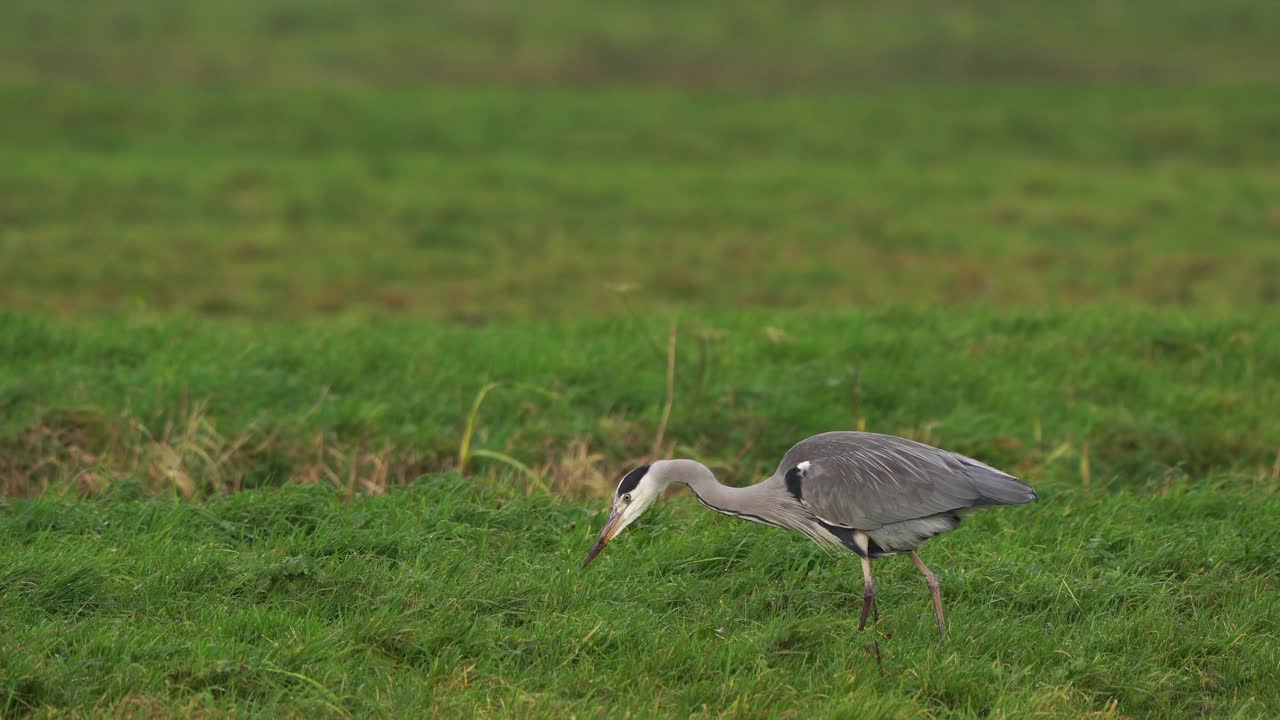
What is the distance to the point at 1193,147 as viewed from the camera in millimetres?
24344

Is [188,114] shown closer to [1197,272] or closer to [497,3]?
[497,3]

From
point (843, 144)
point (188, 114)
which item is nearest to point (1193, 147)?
point (843, 144)

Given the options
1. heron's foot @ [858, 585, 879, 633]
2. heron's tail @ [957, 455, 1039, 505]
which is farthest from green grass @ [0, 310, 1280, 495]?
heron's tail @ [957, 455, 1039, 505]

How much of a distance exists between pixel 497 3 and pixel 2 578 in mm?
31822

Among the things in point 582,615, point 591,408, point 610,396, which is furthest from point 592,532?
point 610,396

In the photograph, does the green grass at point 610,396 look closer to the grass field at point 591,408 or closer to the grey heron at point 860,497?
the grass field at point 591,408

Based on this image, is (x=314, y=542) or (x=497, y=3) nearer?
(x=314, y=542)

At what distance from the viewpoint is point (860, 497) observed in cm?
562

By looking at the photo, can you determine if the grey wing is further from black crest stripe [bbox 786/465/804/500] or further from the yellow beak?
the yellow beak

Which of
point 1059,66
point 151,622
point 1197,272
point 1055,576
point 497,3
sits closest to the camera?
point 151,622

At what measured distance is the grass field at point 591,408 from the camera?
213 inches

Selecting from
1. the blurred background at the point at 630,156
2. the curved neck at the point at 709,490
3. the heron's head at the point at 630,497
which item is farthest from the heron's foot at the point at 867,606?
the blurred background at the point at 630,156

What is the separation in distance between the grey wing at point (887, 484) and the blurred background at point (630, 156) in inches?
139

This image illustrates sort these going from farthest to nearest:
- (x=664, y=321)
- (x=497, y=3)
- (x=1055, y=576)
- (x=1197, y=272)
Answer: (x=497, y=3)
(x=1197, y=272)
(x=664, y=321)
(x=1055, y=576)
